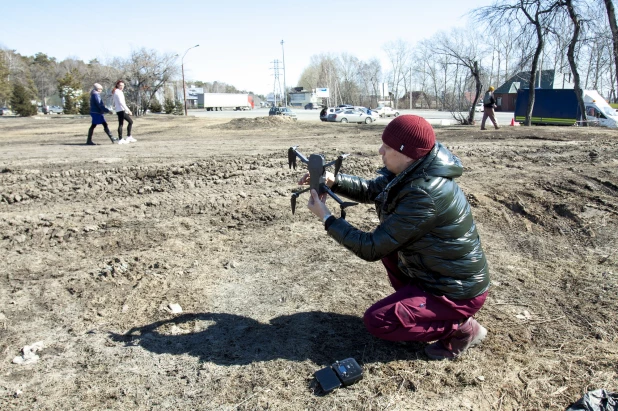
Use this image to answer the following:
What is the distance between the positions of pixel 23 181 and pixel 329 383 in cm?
638

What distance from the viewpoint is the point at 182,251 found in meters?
4.48

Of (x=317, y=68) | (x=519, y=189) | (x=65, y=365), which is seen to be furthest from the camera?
(x=317, y=68)


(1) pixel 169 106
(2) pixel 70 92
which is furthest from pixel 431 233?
(2) pixel 70 92

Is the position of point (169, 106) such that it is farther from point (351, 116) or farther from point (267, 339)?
point (267, 339)

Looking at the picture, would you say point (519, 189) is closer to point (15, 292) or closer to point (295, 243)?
point (295, 243)

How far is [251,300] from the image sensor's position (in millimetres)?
3576

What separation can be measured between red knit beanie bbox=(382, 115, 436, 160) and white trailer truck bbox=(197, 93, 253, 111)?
74076mm

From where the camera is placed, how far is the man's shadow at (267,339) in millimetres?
2838

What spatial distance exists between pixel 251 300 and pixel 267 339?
23.4 inches

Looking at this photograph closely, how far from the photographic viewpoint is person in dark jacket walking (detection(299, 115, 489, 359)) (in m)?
2.48

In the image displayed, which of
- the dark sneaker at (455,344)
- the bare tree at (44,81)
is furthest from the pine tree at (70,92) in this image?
the dark sneaker at (455,344)

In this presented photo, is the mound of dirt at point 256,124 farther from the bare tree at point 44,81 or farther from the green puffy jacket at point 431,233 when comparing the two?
the bare tree at point 44,81

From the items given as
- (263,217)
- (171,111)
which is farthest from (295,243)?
(171,111)

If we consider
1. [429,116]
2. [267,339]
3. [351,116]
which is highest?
[429,116]
